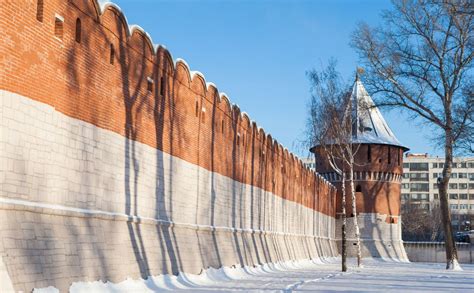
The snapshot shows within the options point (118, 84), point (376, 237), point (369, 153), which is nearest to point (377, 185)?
point (369, 153)

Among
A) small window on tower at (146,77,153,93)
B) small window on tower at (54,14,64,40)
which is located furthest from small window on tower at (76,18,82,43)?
small window on tower at (146,77,153,93)

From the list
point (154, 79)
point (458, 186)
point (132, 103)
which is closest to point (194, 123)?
point (154, 79)

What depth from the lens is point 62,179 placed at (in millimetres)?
10688

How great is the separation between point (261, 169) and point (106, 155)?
1344cm

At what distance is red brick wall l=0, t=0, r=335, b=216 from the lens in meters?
9.70

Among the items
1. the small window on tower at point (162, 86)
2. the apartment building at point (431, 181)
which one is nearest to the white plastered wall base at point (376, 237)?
→ the small window on tower at point (162, 86)

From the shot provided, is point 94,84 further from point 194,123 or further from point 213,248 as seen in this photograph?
point 213,248

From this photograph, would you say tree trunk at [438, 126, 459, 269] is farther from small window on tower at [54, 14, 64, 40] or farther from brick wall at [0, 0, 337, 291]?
small window on tower at [54, 14, 64, 40]

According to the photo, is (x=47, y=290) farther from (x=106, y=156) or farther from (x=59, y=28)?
(x=59, y=28)

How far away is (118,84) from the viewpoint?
1308 cm

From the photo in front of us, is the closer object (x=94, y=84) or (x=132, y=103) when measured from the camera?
→ (x=94, y=84)

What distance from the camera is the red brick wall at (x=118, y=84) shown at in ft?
31.8

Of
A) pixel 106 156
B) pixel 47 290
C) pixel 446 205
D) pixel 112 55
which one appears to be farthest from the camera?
pixel 446 205

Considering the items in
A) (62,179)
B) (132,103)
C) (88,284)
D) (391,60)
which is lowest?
(88,284)
